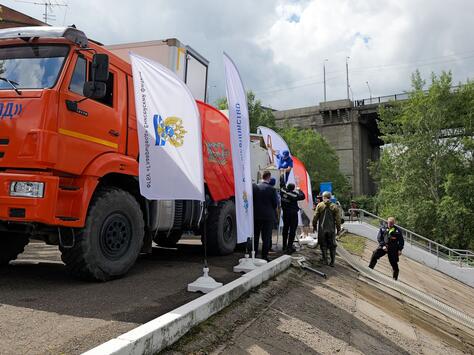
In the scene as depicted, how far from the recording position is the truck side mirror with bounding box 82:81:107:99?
17.3ft

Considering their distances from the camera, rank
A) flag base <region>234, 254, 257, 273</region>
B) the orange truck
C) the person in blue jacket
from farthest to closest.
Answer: the person in blue jacket
flag base <region>234, 254, 257, 273</region>
the orange truck

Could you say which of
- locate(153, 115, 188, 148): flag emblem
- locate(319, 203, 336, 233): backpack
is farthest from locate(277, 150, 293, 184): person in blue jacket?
locate(153, 115, 188, 148): flag emblem

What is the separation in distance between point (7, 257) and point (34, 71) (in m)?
2.99

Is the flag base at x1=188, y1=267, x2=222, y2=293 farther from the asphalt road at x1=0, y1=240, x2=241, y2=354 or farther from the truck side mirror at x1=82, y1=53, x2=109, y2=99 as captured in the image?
the truck side mirror at x1=82, y1=53, x2=109, y2=99

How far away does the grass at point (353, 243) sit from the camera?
16.7 m

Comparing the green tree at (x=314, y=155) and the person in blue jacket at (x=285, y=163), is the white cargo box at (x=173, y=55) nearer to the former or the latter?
the person in blue jacket at (x=285, y=163)

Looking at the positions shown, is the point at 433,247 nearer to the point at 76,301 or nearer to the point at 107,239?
the point at 107,239

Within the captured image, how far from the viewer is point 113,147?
591 centimetres

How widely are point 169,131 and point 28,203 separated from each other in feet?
5.94

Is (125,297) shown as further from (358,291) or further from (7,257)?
(358,291)

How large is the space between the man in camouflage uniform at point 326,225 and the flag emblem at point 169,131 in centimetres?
562

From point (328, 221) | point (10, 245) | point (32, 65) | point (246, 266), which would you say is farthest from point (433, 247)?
point (32, 65)

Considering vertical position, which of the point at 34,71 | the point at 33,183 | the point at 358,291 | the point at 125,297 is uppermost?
the point at 34,71

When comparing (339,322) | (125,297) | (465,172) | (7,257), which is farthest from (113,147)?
(465,172)
